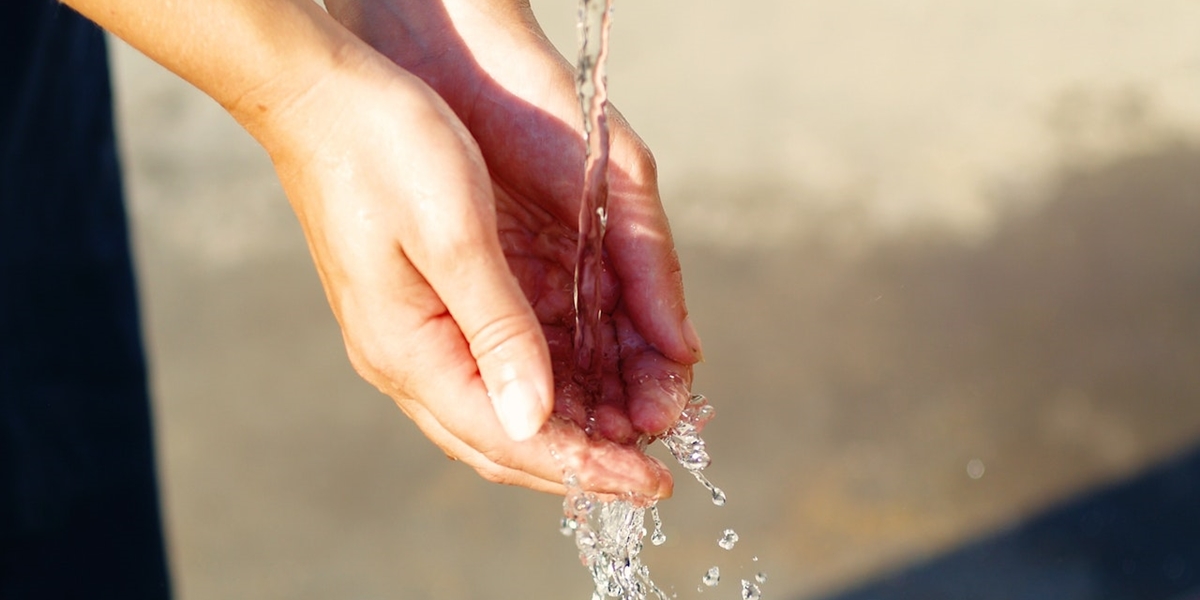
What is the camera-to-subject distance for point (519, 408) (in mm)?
942

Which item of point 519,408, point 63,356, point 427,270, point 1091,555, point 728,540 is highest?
point 427,270

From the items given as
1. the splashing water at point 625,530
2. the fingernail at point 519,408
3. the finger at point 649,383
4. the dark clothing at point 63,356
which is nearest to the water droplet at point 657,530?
the splashing water at point 625,530

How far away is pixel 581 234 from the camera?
1160 millimetres

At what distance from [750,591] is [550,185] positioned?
810 millimetres

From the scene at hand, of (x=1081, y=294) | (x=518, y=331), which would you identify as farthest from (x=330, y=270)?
(x=1081, y=294)

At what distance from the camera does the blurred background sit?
1.85 m

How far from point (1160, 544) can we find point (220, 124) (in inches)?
81.1

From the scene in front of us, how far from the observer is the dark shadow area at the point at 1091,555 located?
178cm

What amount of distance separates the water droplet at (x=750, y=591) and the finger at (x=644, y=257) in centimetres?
64

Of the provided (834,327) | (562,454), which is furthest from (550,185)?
(834,327)

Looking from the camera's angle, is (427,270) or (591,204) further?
(591,204)

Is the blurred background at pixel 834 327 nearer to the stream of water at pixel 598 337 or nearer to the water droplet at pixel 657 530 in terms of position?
the water droplet at pixel 657 530

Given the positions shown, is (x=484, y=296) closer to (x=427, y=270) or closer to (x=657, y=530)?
(x=427, y=270)

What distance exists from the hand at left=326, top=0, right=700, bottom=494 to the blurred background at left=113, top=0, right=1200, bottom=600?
2.54ft
